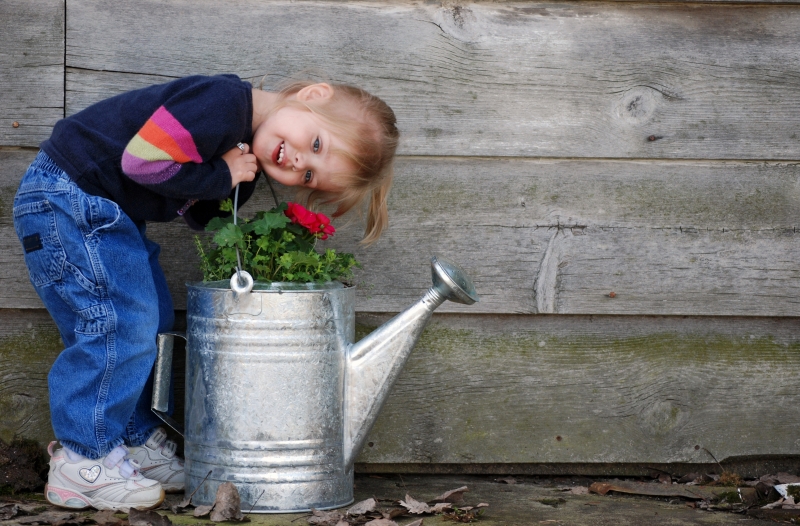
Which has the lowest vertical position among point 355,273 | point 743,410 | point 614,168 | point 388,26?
point 743,410

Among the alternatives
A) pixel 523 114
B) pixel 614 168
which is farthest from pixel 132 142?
pixel 614 168

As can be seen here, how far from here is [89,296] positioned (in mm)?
1986

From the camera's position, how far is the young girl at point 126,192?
1972 millimetres

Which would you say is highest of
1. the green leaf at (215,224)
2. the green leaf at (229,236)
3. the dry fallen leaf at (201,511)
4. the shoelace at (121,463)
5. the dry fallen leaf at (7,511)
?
the green leaf at (215,224)

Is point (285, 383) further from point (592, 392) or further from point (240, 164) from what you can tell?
point (592, 392)

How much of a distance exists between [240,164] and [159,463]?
2.76 ft

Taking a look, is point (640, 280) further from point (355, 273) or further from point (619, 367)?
point (355, 273)

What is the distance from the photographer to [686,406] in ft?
8.11

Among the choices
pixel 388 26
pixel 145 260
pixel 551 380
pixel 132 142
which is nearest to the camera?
pixel 132 142

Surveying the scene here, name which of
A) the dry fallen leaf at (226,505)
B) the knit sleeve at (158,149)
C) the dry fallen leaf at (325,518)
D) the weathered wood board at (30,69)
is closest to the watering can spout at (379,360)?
the dry fallen leaf at (325,518)

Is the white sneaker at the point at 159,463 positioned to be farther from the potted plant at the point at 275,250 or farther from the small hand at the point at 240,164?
the small hand at the point at 240,164

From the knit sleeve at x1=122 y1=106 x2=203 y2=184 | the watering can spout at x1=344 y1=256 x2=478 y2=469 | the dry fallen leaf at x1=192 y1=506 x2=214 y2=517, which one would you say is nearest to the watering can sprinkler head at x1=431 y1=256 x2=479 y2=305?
the watering can spout at x1=344 y1=256 x2=478 y2=469

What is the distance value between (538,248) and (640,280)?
0.31 m

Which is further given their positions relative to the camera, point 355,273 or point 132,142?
point 355,273
